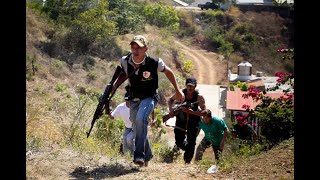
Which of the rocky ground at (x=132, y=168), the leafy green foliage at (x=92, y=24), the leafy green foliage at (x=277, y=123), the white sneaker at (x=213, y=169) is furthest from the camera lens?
the leafy green foliage at (x=92, y=24)

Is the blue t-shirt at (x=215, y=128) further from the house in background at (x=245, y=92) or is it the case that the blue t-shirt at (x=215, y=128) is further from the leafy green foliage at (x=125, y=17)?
the leafy green foliage at (x=125, y=17)

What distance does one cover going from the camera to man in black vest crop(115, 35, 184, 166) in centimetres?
496

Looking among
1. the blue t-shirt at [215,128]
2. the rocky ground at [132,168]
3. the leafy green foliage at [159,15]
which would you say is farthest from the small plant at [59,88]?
the leafy green foliage at [159,15]

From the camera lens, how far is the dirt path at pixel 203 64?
3344 centimetres

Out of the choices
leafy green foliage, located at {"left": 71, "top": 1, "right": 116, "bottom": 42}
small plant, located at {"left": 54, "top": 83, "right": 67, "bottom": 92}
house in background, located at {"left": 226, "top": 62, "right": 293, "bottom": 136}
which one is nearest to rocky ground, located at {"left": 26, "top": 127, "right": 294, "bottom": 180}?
house in background, located at {"left": 226, "top": 62, "right": 293, "bottom": 136}

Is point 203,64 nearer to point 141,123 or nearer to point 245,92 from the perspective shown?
point 245,92

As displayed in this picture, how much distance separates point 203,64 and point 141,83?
32.0 metres

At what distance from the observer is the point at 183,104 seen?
6.11m

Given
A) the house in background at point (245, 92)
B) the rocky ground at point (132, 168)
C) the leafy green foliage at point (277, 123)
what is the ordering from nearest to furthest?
the rocky ground at point (132, 168)
the leafy green foliage at point (277, 123)
the house in background at point (245, 92)

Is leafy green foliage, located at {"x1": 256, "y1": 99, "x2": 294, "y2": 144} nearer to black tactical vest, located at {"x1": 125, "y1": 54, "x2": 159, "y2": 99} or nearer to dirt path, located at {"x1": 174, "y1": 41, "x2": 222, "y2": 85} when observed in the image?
black tactical vest, located at {"x1": 125, "y1": 54, "x2": 159, "y2": 99}

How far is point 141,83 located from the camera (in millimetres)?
5043

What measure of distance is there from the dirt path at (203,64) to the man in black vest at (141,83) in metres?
27.4
